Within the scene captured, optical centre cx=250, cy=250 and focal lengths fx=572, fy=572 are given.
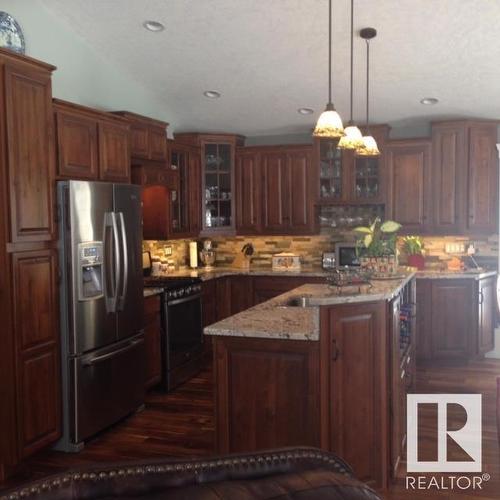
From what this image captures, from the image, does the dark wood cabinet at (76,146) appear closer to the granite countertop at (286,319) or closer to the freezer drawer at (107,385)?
the freezer drawer at (107,385)

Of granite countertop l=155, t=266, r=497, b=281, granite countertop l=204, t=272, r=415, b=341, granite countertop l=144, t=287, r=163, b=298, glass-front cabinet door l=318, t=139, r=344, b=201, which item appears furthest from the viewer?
glass-front cabinet door l=318, t=139, r=344, b=201

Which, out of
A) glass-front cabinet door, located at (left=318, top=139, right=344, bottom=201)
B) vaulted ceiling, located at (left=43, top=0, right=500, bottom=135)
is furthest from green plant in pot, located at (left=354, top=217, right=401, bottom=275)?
glass-front cabinet door, located at (left=318, top=139, right=344, bottom=201)

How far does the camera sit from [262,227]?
6875mm

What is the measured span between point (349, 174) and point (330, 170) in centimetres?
24

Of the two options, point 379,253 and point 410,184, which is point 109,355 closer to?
point 379,253

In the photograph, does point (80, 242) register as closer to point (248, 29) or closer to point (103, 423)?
point (103, 423)

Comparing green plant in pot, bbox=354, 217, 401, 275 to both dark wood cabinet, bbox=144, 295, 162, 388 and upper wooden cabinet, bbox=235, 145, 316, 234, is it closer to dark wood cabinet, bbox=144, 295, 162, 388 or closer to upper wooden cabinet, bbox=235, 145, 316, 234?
dark wood cabinet, bbox=144, 295, 162, 388

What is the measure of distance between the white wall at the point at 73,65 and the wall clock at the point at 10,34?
9 cm

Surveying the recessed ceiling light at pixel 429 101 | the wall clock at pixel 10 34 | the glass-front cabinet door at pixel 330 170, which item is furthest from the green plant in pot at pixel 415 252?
the wall clock at pixel 10 34

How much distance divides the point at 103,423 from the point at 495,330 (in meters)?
4.39

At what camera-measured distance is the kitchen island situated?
293 cm

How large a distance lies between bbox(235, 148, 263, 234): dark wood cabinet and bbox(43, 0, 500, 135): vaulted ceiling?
54 cm

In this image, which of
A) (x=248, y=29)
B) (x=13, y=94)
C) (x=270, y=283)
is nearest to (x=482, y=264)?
(x=270, y=283)

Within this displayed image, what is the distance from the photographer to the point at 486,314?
607 cm
